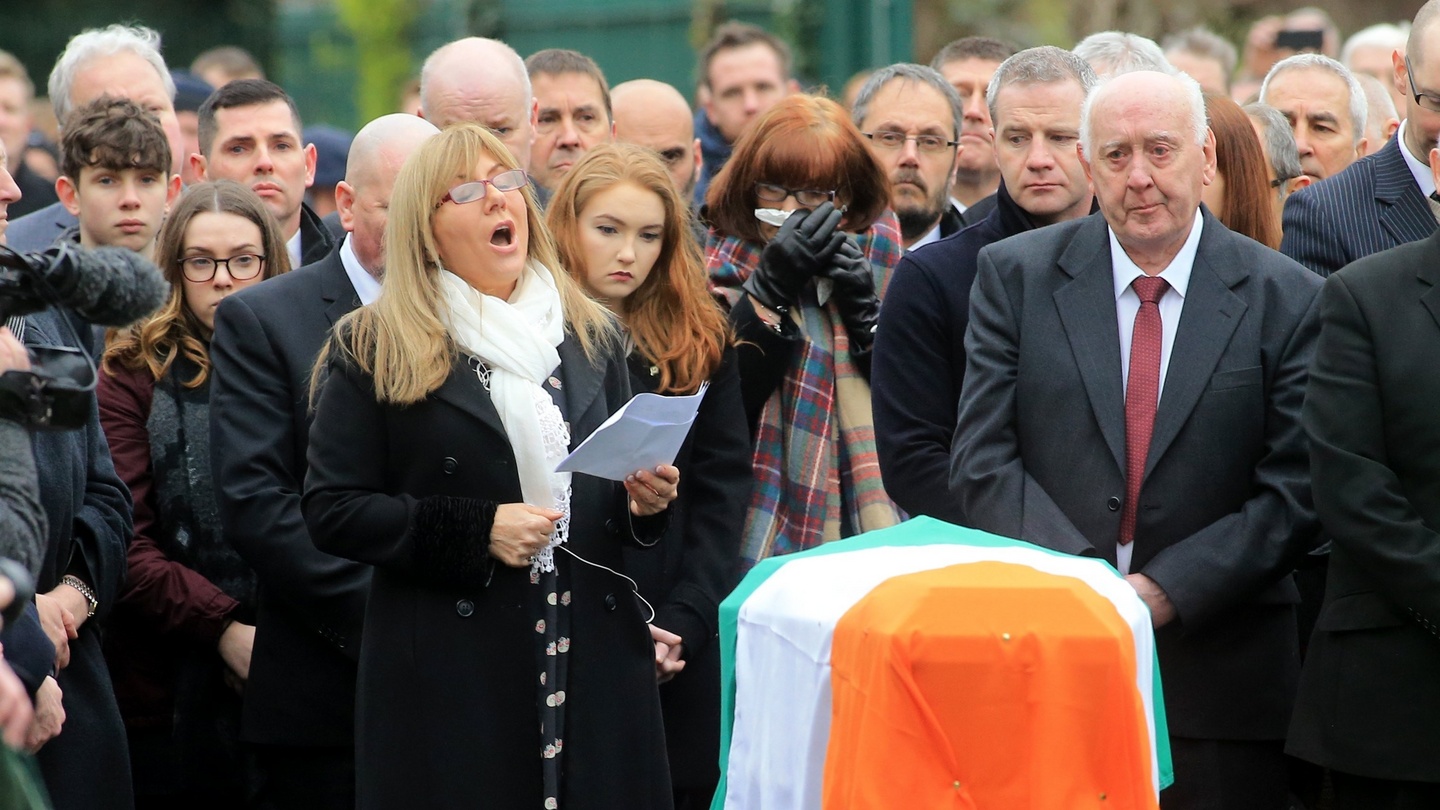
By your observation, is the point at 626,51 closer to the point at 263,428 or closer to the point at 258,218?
the point at 258,218

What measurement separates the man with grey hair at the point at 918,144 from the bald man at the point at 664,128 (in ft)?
3.04

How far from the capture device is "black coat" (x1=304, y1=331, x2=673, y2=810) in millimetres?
4355

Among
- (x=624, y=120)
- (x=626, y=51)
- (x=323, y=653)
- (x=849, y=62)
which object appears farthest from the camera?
(x=626, y=51)

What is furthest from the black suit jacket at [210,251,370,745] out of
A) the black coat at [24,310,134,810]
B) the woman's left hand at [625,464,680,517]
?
the woman's left hand at [625,464,680,517]

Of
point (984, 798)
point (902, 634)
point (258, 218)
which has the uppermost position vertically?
point (258, 218)

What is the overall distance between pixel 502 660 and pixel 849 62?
26.3 ft

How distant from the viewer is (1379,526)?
4.35 meters

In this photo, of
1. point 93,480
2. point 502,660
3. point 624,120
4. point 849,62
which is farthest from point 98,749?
point 849,62

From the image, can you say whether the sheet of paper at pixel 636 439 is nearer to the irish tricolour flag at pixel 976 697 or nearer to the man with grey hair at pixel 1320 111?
the irish tricolour flag at pixel 976 697

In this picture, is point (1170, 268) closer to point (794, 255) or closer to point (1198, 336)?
point (1198, 336)

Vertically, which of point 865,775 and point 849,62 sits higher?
point 849,62

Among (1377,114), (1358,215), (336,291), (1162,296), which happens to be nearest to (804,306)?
(1162,296)

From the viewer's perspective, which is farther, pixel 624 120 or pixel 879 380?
pixel 624 120

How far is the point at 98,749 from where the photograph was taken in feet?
15.2
